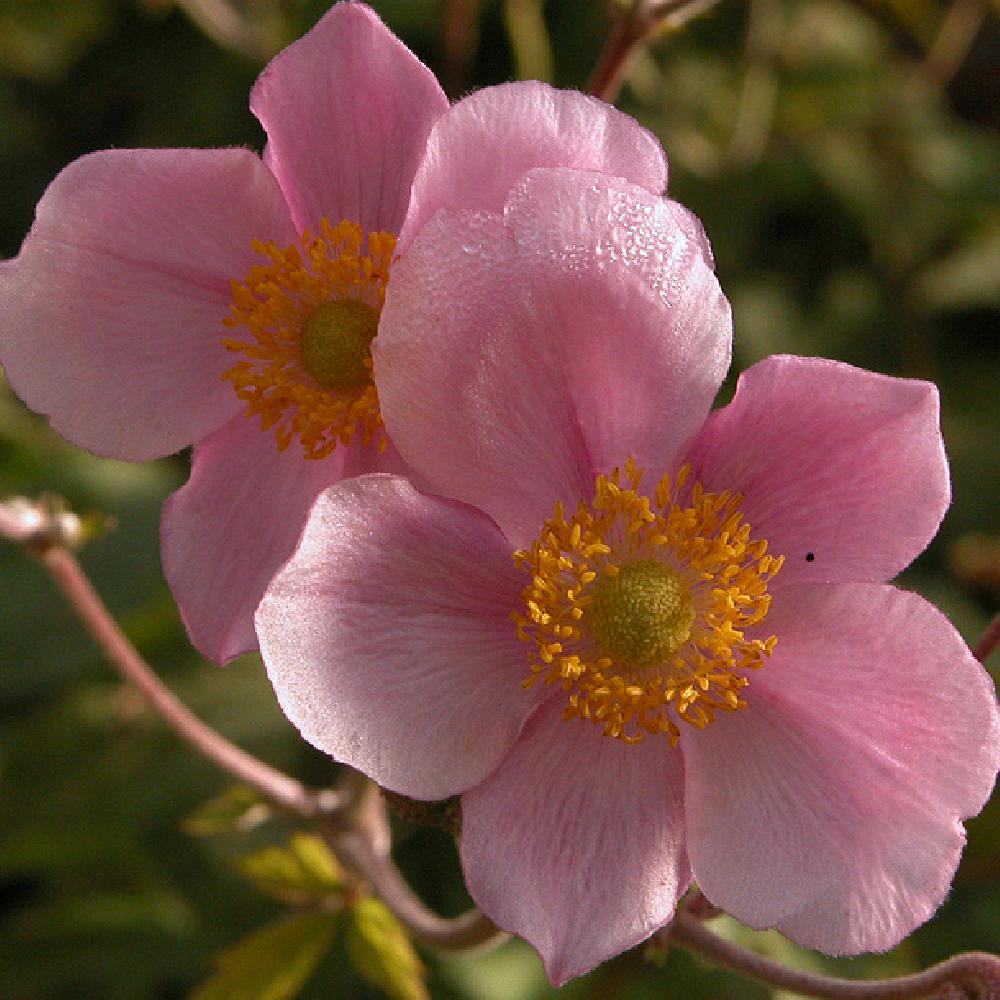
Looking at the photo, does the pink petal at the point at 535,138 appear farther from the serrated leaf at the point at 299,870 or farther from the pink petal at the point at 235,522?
the serrated leaf at the point at 299,870

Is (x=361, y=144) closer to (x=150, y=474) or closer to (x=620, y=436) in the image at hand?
(x=620, y=436)

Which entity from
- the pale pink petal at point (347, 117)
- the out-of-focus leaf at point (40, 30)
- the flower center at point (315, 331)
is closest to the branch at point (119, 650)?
the flower center at point (315, 331)

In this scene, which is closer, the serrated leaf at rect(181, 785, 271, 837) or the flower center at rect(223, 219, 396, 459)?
the flower center at rect(223, 219, 396, 459)

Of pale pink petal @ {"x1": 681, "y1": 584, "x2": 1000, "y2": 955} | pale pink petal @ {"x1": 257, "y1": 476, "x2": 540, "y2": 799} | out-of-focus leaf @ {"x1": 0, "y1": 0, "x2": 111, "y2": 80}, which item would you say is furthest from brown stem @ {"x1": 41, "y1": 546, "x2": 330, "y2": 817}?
out-of-focus leaf @ {"x1": 0, "y1": 0, "x2": 111, "y2": 80}

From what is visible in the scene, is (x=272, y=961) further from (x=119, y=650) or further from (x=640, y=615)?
(x=640, y=615)

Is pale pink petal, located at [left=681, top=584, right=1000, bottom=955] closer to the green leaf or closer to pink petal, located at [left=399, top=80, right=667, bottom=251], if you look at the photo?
pink petal, located at [left=399, top=80, right=667, bottom=251]

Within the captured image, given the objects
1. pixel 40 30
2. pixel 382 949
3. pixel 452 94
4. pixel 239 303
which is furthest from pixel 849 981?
pixel 40 30
